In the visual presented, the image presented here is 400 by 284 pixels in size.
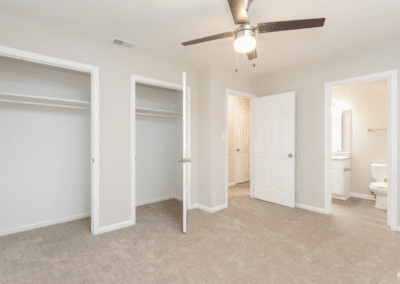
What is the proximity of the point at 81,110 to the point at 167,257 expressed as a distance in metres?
2.49

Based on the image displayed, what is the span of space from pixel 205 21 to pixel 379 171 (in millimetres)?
4312

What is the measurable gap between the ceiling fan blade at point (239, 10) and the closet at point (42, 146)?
2.17 metres

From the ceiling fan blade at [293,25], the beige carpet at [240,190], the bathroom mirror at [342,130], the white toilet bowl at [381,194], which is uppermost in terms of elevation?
the ceiling fan blade at [293,25]

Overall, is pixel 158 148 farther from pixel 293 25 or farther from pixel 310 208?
pixel 293 25

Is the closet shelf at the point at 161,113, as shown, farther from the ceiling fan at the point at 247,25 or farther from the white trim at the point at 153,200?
the ceiling fan at the point at 247,25

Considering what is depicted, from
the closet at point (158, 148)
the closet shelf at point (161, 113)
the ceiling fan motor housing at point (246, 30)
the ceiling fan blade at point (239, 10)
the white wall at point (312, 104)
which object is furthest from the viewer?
the closet at point (158, 148)

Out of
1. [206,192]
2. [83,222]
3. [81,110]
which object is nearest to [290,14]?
[206,192]

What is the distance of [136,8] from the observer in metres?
2.19

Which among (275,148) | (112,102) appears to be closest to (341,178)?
(275,148)

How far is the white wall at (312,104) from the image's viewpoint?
10.6ft

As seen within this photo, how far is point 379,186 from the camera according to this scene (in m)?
3.80

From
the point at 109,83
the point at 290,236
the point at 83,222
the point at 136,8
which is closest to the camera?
Answer: the point at 136,8

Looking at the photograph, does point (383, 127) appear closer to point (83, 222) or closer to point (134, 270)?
point (134, 270)

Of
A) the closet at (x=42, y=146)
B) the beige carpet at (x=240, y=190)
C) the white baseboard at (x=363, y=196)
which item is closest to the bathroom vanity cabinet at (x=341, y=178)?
the white baseboard at (x=363, y=196)
